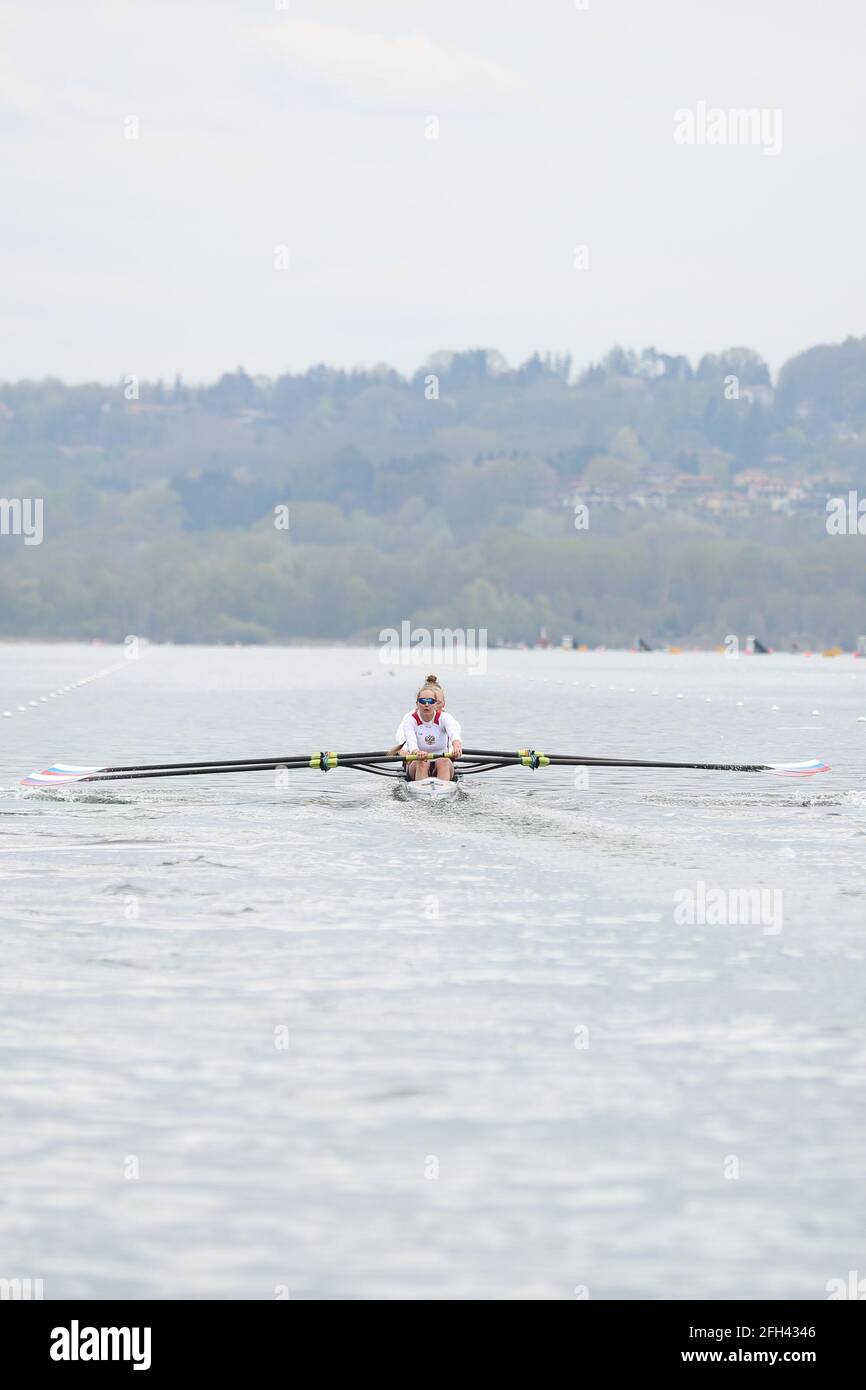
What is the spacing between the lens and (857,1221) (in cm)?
974

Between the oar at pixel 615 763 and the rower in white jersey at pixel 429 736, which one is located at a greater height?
the rower in white jersey at pixel 429 736

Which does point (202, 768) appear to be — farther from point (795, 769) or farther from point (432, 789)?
point (795, 769)

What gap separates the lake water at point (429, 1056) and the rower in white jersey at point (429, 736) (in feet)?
5.64

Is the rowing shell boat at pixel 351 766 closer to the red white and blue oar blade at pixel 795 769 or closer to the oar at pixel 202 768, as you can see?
the oar at pixel 202 768

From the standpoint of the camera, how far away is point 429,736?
3041 cm

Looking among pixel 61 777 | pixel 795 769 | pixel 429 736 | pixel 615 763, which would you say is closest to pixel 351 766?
pixel 429 736

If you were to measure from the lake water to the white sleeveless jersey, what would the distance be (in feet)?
7.02

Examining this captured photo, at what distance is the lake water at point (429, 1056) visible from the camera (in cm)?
944

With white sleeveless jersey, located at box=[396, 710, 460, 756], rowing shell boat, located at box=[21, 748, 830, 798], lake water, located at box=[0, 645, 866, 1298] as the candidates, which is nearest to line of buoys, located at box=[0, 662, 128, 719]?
rowing shell boat, located at box=[21, 748, 830, 798]

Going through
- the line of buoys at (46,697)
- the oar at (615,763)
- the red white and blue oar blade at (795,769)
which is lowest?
the line of buoys at (46,697)

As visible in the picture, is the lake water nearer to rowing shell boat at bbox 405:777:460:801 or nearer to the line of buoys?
rowing shell boat at bbox 405:777:460:801

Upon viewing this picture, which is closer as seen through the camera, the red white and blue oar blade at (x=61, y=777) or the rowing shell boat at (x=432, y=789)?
the rowing shell boat at (x=432, y=789)

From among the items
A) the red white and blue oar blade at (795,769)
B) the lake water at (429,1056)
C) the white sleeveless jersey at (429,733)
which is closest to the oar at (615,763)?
the red white and blue oar blade at (795,769)
